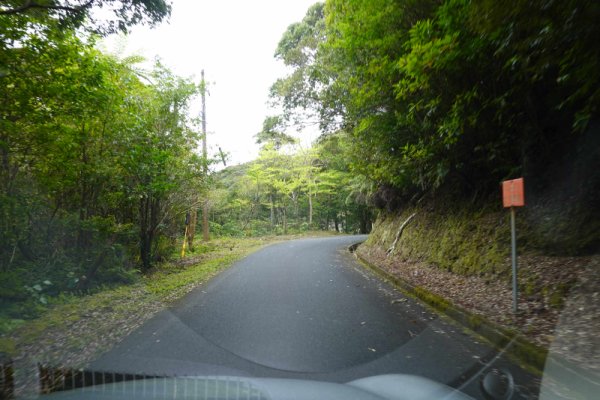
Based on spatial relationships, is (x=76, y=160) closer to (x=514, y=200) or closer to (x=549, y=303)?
(x=514, y=200)

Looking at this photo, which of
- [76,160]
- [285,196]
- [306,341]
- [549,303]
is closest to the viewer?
[306,341]

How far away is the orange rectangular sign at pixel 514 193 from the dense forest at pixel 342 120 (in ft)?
3.25

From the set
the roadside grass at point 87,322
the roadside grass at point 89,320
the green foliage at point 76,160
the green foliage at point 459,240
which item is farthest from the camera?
the green foliage at point 459,240

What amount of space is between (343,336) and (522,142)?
17.6 ft

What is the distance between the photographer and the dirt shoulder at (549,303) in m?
3.88

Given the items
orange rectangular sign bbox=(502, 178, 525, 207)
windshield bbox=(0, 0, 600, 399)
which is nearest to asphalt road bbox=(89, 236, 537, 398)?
windshield bbox=(0, 0, 600, 399)

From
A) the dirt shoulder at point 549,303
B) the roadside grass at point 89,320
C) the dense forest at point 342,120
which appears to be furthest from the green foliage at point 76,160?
the dirt shoulder at point 549,303

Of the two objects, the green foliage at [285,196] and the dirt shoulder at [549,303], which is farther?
the green foliage at [285,196]

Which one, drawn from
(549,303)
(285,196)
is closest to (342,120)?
(549,303)

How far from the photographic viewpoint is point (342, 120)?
12531 mm

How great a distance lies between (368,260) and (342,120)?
492 cm

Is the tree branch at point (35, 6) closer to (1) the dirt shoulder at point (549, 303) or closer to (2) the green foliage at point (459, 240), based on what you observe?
(1) the dirt shoulder at point (549, 303)

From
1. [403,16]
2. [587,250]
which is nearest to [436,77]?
[403,16]

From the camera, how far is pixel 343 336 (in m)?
4.85
